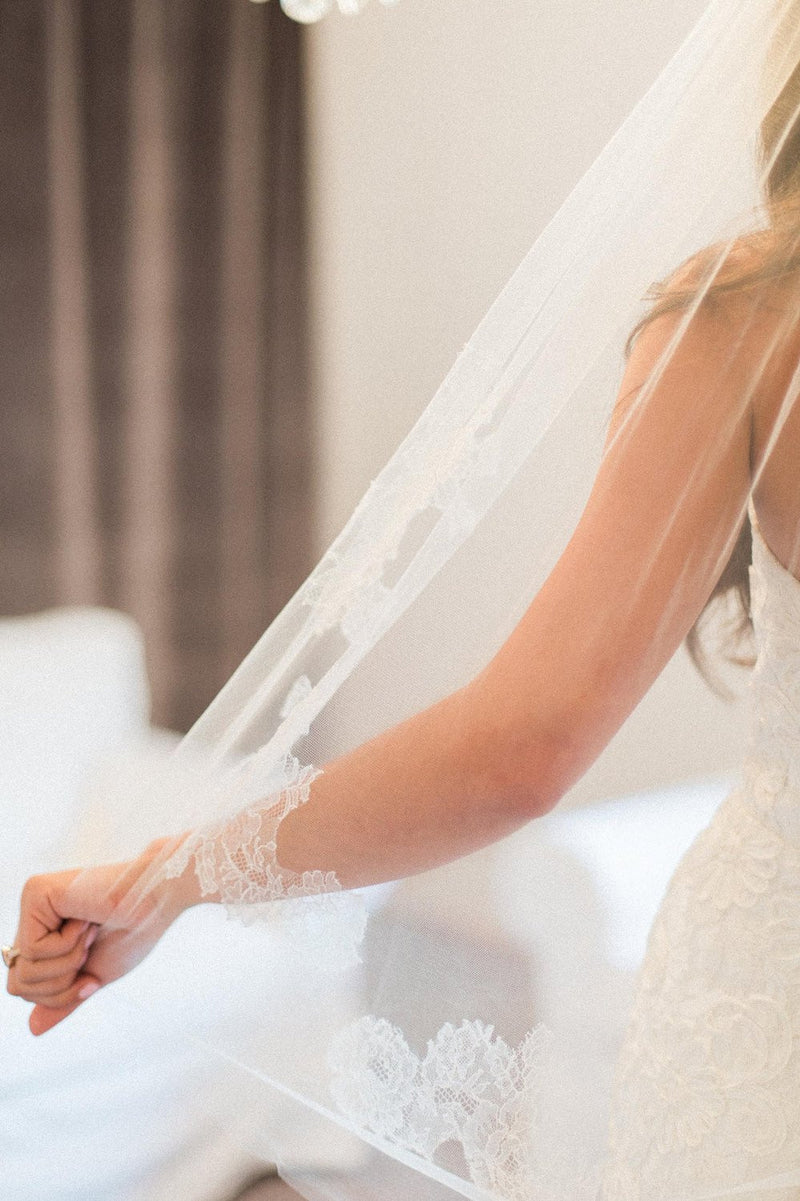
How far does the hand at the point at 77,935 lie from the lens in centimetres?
62

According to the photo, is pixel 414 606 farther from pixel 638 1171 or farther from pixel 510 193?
pixel 510 193

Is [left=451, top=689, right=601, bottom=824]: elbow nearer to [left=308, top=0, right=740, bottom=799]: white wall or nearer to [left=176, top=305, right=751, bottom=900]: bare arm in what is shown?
[left=176, top=305, right=751, bottom=900]: bare arm

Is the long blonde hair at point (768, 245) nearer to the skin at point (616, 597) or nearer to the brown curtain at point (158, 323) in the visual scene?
the skin at point (616, 597)

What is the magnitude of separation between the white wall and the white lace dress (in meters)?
0.05

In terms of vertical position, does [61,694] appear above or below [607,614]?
below

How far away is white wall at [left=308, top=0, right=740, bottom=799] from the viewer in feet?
3.31

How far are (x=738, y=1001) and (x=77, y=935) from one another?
0.34m

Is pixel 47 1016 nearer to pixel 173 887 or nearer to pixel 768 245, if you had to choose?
pixel 173 887

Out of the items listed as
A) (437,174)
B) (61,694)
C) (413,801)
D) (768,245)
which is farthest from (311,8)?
(413,801)

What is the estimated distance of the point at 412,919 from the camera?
22.6 inches

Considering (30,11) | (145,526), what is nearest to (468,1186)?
(145,526)

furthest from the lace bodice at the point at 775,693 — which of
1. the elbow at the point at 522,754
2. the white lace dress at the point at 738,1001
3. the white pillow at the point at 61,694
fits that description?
the white pillow at the point at 61,694

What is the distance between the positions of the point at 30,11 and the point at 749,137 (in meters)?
2.13

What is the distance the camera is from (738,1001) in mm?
515
